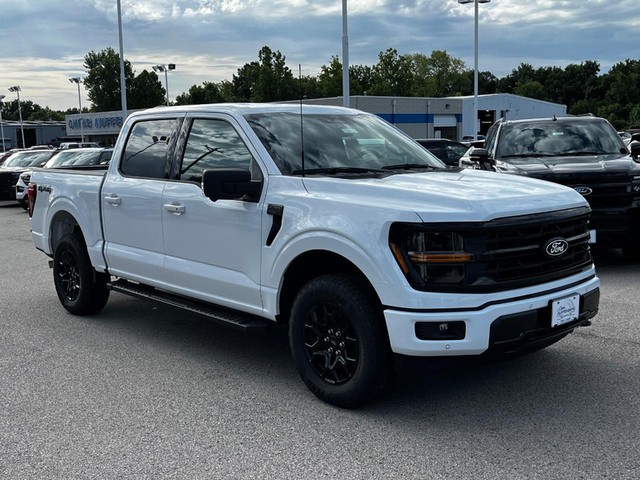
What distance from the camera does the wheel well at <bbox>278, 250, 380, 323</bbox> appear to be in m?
4.50

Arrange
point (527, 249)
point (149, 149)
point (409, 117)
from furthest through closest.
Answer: point (409, 117), point (149, 149), point (527, 249)

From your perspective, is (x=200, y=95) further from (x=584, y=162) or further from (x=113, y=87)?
(x=584, y=162)

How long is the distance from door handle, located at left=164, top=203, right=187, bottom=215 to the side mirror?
71 cm

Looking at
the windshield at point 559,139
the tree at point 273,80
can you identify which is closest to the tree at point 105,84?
the tree at point 273,80

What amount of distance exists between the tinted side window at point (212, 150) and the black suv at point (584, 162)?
180 inches

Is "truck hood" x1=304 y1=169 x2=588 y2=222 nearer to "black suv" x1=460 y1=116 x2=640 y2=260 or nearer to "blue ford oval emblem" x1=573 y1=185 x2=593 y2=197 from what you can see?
"black suv" x1=460 y1=116 x2=640 y2=260

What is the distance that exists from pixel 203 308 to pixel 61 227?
269 centimetres

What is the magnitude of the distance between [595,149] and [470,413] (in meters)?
6.60

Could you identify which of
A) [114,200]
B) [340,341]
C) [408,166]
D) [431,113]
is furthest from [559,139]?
[431,113]

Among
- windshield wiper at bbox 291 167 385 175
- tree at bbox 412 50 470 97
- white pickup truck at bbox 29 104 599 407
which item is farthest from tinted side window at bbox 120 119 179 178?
tree at bbox 412 50 470 97

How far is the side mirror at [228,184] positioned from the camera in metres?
4.69

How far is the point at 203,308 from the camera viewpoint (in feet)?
17.8

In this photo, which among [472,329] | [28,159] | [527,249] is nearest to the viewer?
[472,329]

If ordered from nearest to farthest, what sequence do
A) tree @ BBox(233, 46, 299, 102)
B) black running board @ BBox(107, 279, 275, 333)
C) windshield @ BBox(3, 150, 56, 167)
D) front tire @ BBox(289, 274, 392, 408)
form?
front tire @ BBox(289, 274, 392, 408)
black running board @ BBox(107, 279, 275, 333)
windshield @ BBox(3, 150, 56, 167)
tree @ BBox(233, 46, 299, 102)
